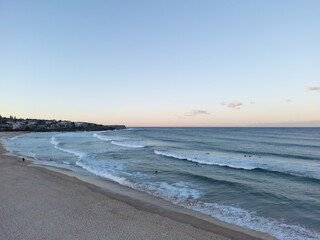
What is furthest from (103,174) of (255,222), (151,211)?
(255,222)

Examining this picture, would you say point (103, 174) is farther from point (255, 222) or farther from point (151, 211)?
point (255, 222)

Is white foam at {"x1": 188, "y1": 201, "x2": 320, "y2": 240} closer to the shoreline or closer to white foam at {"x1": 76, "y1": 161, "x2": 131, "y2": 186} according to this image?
the shoreline

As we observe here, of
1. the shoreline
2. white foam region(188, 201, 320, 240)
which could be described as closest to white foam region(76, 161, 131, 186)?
the shoreline

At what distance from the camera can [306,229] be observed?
789cm

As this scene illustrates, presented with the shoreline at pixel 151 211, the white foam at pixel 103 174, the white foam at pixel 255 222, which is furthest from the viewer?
the white foam at pixel 103 174

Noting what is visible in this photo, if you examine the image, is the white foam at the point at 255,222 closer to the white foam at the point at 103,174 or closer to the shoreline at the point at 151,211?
the shoreline at the point at 151,211

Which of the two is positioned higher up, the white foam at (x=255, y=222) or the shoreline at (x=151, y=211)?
the shoreline at (x=151, y=211)

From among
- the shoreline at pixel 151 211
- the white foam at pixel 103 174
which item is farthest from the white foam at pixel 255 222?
the white foam at pixel 103 174

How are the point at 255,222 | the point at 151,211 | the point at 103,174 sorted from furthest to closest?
the point at 103,174 → the point at 151,211 → the point at 255,222

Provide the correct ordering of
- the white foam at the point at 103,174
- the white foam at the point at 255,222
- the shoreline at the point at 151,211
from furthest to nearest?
1. the white foam at the point at 103,174
2. the white foam at the point at 255,222
3. the shoreline at the point at 151,211

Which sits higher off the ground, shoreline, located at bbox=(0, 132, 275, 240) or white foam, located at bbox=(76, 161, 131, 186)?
shoreline, located at bbox=(0, 132, 275, 240)

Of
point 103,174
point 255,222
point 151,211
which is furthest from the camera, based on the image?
point 103,174

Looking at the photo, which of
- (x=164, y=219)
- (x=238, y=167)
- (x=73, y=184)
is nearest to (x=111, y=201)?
(x=164, y=219)

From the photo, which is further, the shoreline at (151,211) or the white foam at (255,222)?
the white foam at (255,222)
